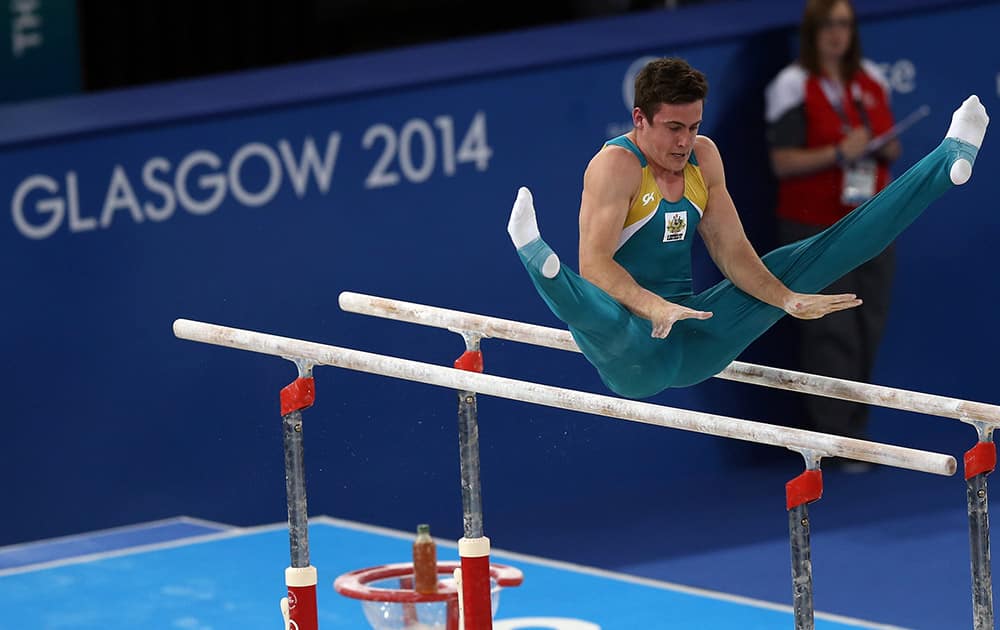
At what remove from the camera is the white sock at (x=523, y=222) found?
4.48 meters

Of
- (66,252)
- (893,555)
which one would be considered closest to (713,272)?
(893,555)

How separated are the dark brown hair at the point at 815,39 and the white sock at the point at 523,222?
13.5 feet

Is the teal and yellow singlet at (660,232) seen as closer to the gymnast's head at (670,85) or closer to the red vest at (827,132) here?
the gymnast's head at (670,85)

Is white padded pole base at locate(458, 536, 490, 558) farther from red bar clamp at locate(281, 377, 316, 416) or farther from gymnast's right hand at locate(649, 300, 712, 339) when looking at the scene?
gymnast's right hand at locate(649, 300, 712, 339)

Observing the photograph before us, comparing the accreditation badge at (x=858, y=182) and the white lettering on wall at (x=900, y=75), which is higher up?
the white lettering on wall at (x=900, y=75)

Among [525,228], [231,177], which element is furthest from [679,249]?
[231,177]

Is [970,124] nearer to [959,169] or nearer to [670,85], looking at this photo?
[959,169]

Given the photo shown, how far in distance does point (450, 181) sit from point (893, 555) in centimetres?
222

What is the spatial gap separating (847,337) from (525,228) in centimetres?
443

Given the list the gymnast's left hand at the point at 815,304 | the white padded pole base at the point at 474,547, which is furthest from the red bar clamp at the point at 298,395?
the gymnast's left hand at the point at 815,304

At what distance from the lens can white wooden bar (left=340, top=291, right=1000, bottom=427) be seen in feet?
15.1

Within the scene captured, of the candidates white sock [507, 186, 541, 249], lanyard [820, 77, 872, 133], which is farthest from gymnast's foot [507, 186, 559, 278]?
lanyard [820, 77, 872, 133]

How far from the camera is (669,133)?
16.0 ft

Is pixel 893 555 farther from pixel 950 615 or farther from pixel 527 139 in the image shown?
pixel 527 139
